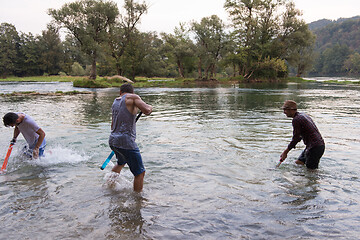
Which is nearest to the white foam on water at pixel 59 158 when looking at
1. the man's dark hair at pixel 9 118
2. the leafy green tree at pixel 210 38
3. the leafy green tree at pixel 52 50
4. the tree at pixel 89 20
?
the man's dark hair at pixel 9 118

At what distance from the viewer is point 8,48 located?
325 feet

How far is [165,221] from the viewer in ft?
16.6

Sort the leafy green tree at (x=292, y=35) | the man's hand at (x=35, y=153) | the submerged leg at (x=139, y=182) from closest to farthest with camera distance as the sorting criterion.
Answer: the submerged leg at (x=139, y=182) → the man's hand at (x=35, y=153) → the leafy green tree at (x=292, y=35)

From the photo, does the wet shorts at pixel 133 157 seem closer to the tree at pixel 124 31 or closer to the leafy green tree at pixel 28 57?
the tree at pixel 124 31

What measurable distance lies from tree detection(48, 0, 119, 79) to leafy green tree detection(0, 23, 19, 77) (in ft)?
170

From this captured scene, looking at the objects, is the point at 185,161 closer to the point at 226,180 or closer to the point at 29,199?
the point at 226,180

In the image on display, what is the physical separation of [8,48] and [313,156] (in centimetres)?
11673

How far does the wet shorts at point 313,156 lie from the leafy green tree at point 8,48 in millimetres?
108764

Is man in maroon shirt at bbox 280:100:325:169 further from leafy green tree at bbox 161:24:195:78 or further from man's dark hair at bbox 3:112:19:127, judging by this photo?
leafy green tree at bbox 161:24:195:78

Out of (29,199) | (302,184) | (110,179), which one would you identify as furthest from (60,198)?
(302,184)

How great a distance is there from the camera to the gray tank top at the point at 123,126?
5.57 m

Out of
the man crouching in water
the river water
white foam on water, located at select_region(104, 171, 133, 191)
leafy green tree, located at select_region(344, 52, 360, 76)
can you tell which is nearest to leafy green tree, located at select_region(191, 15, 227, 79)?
the river water

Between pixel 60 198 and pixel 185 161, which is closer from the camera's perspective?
pixel 60 198

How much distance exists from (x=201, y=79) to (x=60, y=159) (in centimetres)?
6354
